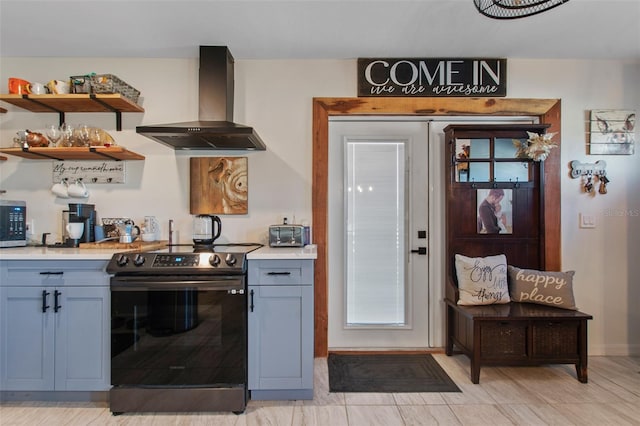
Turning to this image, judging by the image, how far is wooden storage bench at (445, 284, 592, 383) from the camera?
2362 mm

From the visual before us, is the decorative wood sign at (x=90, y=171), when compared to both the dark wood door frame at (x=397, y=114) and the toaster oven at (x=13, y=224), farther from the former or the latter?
the dark wood door frame at (x=397, y=114)

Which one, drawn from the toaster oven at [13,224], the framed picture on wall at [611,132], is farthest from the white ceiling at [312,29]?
the toaster oven at [13,224]

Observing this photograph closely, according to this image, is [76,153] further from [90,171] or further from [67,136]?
[90,171]

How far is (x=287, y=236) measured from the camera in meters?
2.62

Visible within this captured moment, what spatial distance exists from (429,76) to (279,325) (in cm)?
230

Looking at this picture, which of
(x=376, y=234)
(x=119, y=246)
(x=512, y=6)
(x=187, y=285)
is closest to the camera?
(x=512, y=6)

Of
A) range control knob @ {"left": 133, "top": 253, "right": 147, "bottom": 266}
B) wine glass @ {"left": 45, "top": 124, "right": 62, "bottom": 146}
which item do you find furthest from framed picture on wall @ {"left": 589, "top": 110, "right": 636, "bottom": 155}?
wine glass @ {"left": 45, "top": 124, "right": 62, "bottom": 146}

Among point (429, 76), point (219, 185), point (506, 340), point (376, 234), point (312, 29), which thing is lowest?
point (506, 340)

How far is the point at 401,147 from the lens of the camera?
299 cm

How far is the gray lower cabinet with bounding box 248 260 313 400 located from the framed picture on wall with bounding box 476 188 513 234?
1596mm

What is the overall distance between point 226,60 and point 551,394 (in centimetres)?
331

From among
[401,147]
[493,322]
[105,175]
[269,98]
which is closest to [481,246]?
[493,322]

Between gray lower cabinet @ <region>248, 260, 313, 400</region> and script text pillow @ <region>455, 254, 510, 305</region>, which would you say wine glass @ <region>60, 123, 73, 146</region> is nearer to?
gray lower cabinet @ <region>248, 260, 313, 400</region>

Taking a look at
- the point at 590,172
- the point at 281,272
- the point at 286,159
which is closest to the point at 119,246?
the point at 281,272
